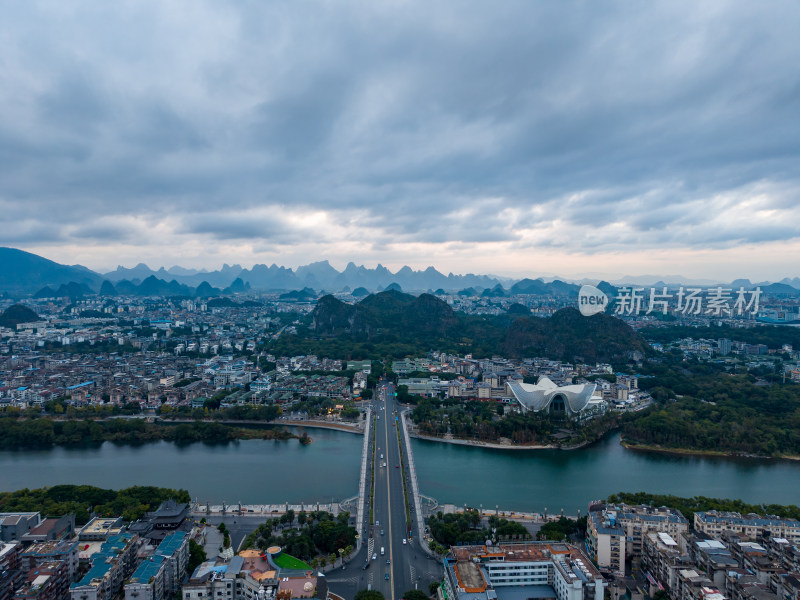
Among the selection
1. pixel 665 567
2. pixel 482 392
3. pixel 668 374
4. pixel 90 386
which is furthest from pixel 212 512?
pixel 668 374

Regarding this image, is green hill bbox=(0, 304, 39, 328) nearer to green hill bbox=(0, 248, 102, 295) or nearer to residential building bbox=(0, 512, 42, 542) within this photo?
residential building bbox=(0, 512, 42, 542)

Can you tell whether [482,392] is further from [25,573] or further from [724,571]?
[25,573]

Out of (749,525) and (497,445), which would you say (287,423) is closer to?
(497,445)

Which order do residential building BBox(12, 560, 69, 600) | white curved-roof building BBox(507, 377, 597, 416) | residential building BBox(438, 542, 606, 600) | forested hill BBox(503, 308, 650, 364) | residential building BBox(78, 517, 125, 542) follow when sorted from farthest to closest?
forested hill BBox(503, 308, 650, 364) < white curved-roof building BBox(507, 377, 597, 416) < residential building BBox(78, 517, 125, 542) < residential building BBox(438, 542, 606, 600) < residential building BBox(12, 560, 69, 600)

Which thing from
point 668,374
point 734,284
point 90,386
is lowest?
point 90,386

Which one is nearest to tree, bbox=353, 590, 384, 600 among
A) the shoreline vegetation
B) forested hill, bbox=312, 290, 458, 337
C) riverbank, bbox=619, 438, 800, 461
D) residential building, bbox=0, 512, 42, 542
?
residential building, bbox=0, 512, 42, 542

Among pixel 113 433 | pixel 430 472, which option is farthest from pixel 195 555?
pixel 113 433
